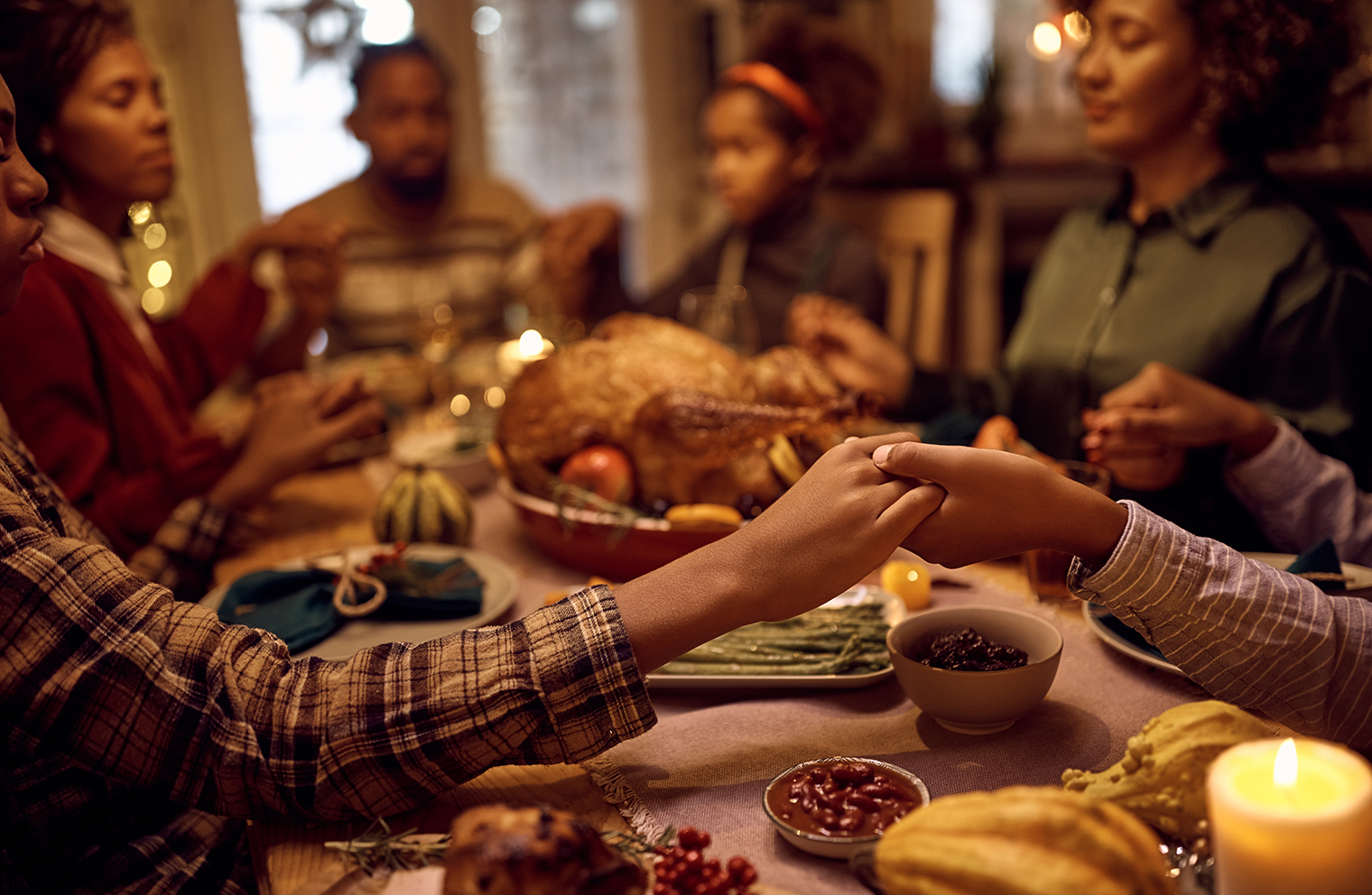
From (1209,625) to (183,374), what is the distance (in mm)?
1962

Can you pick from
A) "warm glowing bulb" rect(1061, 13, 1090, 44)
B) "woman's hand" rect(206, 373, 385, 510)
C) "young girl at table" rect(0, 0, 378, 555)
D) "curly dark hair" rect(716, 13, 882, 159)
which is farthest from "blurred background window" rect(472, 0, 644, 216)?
"warm glowing bulb" rect(1061, 13, 1090, 44)

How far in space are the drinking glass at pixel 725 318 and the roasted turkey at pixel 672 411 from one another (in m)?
0.54

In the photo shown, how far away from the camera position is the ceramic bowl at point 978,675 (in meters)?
0.92

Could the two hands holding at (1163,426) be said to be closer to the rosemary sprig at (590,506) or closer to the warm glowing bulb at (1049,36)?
the rosemary sprig at (590,506)

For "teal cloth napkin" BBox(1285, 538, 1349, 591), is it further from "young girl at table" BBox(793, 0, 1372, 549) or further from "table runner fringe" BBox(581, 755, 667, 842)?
"table runner fringe" BBox(581, 755, 667, 842)

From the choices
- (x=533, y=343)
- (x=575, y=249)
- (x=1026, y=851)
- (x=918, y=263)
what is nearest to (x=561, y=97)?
(x=575, y=249)

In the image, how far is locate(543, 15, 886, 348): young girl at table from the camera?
2.75m

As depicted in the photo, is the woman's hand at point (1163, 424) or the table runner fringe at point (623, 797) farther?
the woman's hand at point (1163, 424)

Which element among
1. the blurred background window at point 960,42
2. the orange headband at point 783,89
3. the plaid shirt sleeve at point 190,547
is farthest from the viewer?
the blurred background window at point 960,42

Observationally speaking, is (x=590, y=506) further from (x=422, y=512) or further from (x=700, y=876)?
(x=700, y=876)

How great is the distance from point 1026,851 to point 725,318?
5.28ft

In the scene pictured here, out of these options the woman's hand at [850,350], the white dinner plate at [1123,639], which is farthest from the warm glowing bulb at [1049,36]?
the white dinner plate at [1123,639]

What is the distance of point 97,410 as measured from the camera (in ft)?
4.99

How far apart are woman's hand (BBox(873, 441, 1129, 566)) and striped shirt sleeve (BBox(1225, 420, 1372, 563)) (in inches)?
25.4
